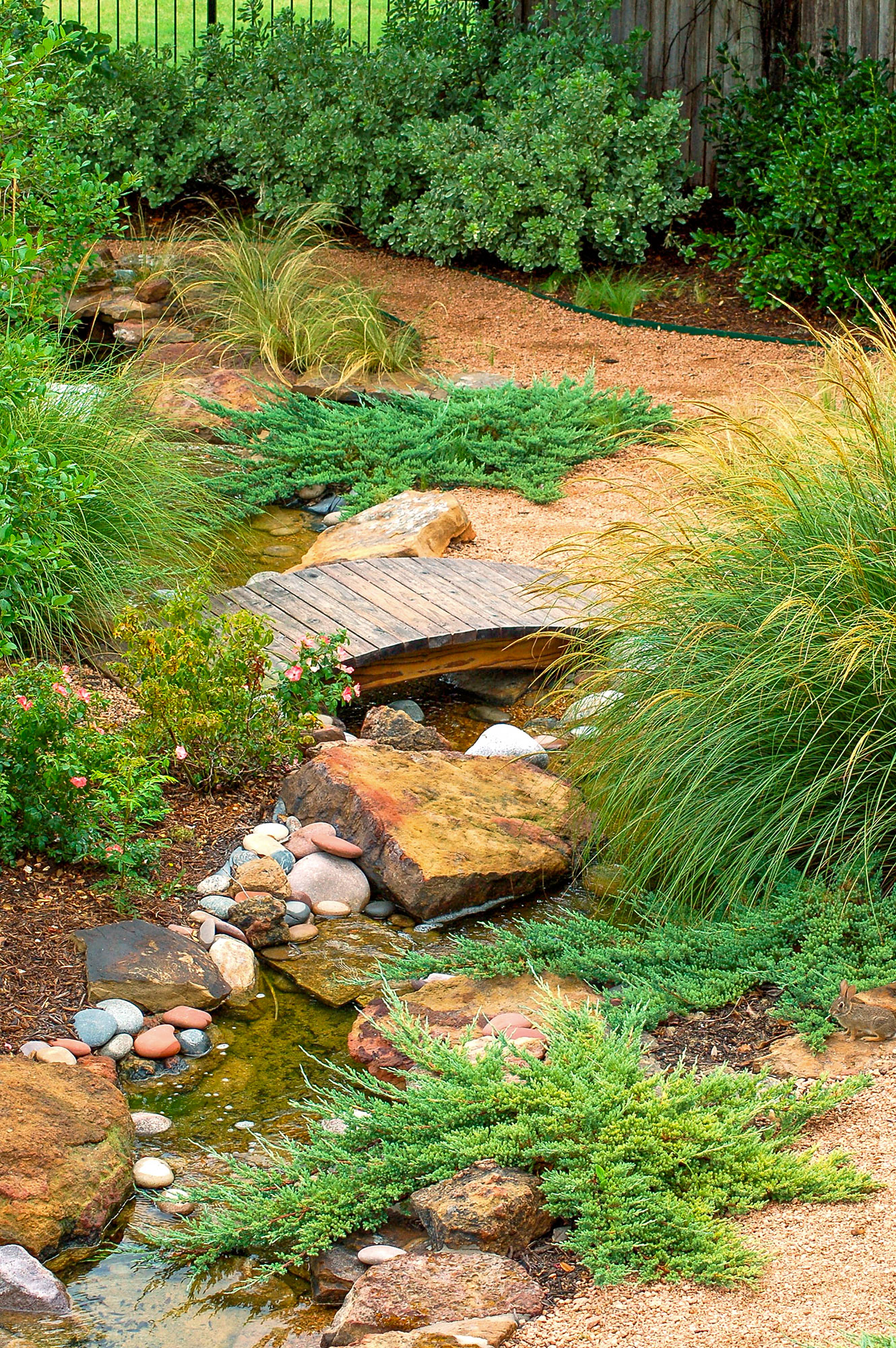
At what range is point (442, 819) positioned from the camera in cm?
418

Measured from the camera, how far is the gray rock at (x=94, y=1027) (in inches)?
130

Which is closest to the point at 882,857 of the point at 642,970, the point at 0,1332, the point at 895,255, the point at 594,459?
the point at 642,970

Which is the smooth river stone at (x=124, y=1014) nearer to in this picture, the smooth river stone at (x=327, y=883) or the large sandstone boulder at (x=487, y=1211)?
the smooth river stone at (x=327, y=883)

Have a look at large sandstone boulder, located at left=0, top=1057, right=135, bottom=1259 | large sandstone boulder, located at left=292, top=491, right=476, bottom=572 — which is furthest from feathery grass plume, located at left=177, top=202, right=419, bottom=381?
large sandstone boulder, located at left=0, top=1057, right=135, bottom=1259

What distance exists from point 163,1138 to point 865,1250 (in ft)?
5.16

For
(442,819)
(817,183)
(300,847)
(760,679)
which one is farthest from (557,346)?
(760,679)

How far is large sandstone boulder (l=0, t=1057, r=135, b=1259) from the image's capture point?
2674 millimetres

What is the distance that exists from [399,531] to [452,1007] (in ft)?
10.5

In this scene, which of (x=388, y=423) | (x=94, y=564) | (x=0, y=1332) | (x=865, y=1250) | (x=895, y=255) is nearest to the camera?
(x=865, y=1250)

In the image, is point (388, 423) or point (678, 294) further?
point (678, 294)

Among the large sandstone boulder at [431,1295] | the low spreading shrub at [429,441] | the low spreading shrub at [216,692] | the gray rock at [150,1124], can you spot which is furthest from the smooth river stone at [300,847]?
the low spreading shrub at [429,441]

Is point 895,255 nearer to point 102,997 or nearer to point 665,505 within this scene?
point 665,505

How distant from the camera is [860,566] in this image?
3.56 m

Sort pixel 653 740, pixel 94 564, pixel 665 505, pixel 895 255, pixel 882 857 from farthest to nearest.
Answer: pixel 895 255
pixel 94 564
pixel 665 505
pixel 653 740
pixel 882 857
